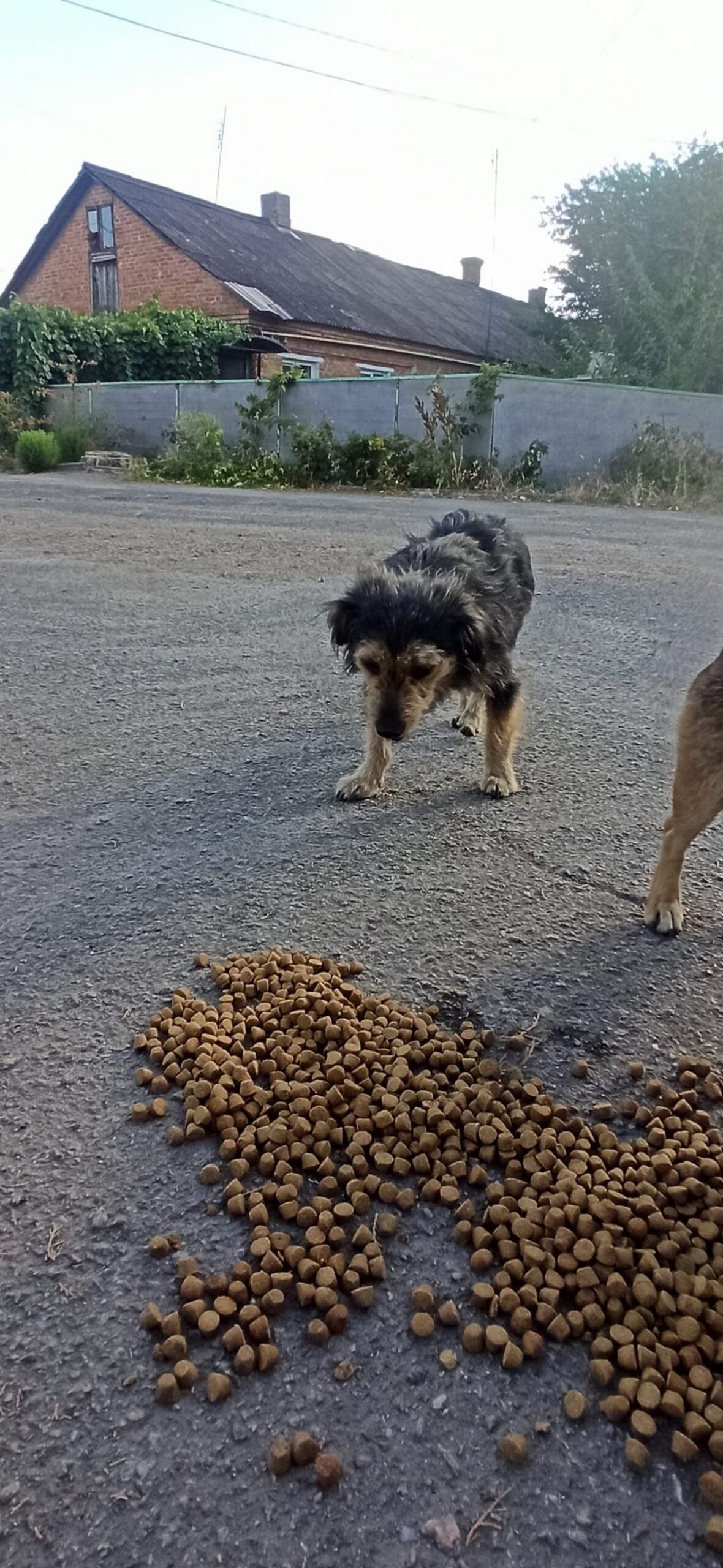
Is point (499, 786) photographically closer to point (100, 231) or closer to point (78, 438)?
point (78, 438)

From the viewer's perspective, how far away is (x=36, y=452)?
20547mm

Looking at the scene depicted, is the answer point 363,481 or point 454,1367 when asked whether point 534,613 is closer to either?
point 454,1367

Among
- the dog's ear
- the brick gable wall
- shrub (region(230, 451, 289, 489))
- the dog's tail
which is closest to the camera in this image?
the dog's ear

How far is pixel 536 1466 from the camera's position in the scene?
170 cm

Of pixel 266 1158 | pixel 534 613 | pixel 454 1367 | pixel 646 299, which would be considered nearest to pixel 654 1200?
pixel 454 1367

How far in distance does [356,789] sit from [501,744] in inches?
27.7

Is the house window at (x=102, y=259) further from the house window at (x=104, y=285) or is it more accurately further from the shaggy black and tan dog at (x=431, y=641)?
the shaggy black and tan dog at (x=431, y=641)

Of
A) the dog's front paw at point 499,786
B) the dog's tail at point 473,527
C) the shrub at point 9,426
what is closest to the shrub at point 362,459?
the shrub at point 9,426

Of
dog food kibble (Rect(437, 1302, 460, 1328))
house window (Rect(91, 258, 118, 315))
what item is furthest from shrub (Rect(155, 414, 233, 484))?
dog food kibble (Rect(437, 1302, 460, 1328))

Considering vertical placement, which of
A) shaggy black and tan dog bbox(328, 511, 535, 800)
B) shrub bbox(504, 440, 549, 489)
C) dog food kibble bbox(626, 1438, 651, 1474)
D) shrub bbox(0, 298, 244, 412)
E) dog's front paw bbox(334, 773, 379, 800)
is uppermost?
shrub bbox(0, 298, 244, 412)

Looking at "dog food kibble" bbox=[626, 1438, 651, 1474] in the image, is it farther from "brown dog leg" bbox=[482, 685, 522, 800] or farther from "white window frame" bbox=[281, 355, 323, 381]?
"white window frame" bbox=[281, 355, 323, 381]

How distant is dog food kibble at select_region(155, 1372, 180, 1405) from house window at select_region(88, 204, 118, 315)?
34.7 m

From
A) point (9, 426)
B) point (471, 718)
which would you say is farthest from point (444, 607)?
point (9, 426)

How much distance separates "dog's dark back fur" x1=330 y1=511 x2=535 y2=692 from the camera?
13.7 ft
